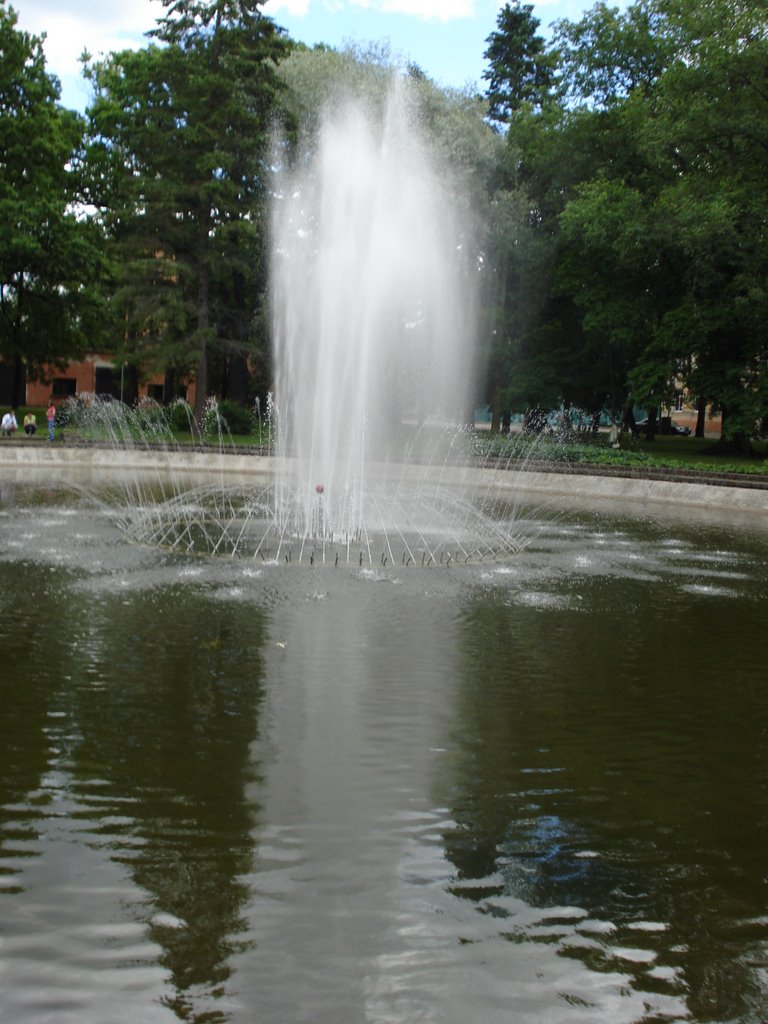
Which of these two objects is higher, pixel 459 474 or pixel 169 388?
pixel 169 388

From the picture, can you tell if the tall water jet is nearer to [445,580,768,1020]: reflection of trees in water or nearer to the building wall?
[445,580,768,1020]: reflection of trees in water

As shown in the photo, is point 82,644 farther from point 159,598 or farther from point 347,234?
point 347,234

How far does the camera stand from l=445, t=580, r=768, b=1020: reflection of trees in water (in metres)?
4.68

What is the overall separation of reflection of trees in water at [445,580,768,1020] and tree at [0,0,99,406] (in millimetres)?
33440

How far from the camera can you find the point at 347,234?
20.3 metres

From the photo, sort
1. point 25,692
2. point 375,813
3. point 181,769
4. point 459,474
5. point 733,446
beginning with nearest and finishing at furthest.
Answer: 1. point 375,813
2. point 181,769
3. point 25,692
4. point 459,474
5. point 733,446

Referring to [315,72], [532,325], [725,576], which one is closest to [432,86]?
[315,72]

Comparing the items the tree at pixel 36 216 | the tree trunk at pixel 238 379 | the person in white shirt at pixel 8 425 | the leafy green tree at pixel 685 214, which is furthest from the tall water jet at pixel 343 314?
the tree trunk at pixel 238 379

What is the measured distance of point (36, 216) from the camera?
124ft

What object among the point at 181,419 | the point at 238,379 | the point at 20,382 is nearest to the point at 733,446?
the point at 238,379

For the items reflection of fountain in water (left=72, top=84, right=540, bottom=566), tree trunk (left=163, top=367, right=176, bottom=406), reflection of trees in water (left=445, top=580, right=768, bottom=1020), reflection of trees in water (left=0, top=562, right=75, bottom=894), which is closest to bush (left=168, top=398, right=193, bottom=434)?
tree trunk (left=163, top=367, right=176, bottom=406)

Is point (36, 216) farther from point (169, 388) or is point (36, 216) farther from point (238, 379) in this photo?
point (169, 388)

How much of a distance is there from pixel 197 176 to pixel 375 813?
37.0 metres

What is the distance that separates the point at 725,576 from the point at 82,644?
9.64m
